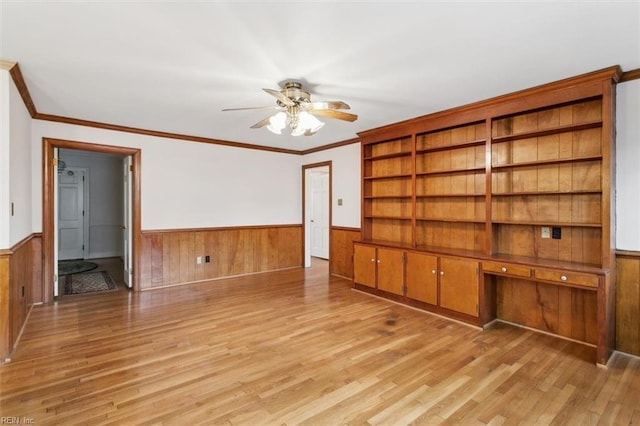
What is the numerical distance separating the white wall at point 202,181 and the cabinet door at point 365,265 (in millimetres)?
2108

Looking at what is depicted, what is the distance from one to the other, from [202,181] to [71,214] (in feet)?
14.4

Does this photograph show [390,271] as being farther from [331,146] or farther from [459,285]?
[331,146]

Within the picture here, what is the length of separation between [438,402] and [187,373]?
1848mm

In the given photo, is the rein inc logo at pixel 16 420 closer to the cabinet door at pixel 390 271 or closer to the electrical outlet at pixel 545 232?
the cabinet door at pixel 390 271

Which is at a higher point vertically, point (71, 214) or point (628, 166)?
point (628, 166)

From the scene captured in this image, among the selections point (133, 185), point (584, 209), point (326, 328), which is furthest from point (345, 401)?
point (133, 185)

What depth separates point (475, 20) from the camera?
78.8 inches

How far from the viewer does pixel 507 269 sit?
126 inches

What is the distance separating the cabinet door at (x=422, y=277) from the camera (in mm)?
3826

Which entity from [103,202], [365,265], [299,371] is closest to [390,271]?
[365,265]

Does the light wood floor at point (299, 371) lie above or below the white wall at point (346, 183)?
below

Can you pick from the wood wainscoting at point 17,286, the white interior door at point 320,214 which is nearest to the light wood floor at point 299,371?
the wood wainscoting at point 17,286

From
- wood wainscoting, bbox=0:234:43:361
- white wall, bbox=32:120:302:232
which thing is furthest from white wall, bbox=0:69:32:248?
white wall, bbox=32:120:302:232

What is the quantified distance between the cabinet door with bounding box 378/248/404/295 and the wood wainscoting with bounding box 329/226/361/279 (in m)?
1.02
